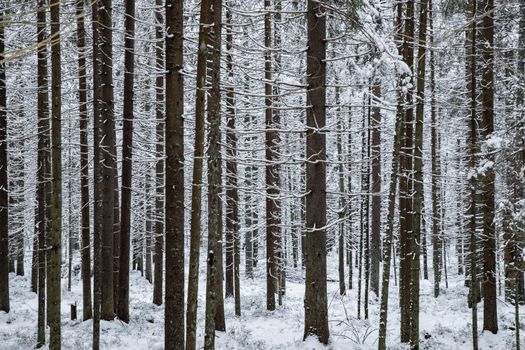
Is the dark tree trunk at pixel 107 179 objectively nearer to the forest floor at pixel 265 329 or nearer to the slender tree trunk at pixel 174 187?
the forest floor at pixel 265 329

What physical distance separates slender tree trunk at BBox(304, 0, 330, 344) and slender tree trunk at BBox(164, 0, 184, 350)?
3.54 meters

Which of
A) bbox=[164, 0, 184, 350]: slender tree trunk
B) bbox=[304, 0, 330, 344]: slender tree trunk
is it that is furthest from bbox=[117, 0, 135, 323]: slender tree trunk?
bbox=[304, 0, 330, 344]: slender tree trunk

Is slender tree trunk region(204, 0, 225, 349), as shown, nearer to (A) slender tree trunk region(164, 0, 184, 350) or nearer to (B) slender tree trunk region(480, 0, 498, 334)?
(A) slender tree trunk region(164, 0, 184, 350)

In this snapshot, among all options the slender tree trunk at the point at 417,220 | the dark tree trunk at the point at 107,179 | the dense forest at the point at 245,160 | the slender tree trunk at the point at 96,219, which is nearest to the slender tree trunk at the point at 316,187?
the dense forest at the point at 245,160

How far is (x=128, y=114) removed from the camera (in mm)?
13891

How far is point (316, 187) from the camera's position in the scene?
35.8 feet

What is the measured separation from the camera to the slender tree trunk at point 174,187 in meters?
8.09

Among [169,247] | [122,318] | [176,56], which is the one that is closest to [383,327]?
[169,247]

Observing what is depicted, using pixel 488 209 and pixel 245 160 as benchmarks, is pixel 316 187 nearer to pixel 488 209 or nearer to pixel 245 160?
pixel 245 160

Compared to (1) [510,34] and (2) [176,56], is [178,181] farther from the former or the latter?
(1) [510,34]

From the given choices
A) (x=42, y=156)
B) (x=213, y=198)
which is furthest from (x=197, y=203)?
(x=42, y=156)

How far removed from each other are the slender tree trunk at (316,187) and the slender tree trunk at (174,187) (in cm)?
354

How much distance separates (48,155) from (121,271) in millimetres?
4762

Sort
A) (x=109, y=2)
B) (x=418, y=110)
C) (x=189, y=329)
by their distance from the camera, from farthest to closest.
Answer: (x=109, y=2), (x=418, y=110), (x=189, y=329)
